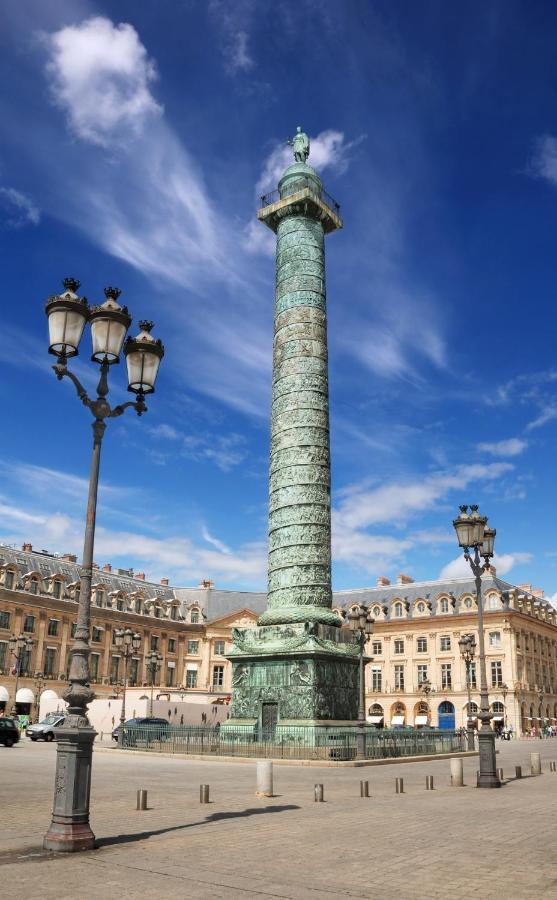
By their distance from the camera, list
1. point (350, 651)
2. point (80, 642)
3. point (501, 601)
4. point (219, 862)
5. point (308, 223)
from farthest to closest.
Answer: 1. point (501, 601)
2. point (308, 223)
3. point (350, 651)
4. point (80, 642)
5. point (219, 862)

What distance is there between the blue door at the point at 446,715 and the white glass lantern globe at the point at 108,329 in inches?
2375

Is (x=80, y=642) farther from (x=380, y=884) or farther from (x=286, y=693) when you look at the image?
(x=286, y=693)

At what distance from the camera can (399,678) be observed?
7031cm

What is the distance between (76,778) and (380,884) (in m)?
3.14

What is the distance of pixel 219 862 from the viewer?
24.9 feet

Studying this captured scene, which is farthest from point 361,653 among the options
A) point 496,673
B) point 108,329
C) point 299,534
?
point 496,673

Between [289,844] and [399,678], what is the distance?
64.6 metres

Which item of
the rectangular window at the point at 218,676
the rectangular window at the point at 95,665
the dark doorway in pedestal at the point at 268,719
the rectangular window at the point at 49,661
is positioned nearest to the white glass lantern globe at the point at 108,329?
the dark doorway in pedestal at the point at 268,719

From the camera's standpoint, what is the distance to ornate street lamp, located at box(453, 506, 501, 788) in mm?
15594

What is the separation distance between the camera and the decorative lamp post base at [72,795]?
779 cm

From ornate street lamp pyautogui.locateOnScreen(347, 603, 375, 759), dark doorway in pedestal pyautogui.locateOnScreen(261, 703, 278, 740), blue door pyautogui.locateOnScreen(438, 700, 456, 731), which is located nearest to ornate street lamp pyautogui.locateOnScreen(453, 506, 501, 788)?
ornate street lamp pyautogui.locateOnScreen(347, 603, 375, 759)

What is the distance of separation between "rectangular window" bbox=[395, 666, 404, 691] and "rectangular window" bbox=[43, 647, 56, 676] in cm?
2961

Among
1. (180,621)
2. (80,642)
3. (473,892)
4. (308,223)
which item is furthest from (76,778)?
(180,621)

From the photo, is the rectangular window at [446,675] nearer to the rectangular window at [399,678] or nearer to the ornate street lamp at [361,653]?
the rectangular window at [399,678]
